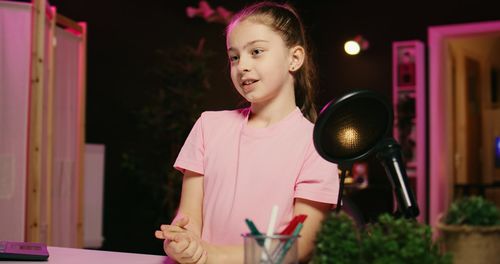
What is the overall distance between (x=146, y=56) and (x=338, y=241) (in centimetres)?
552

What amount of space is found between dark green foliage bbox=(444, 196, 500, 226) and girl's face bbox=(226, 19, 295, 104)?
630 millimetres

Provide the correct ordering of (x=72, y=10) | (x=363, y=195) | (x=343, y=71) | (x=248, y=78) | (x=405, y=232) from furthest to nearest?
(x=343, y=71)
(x=363, y=195)
(x=72, y=10)
(x=248, y=78)
(x=405, y=232)

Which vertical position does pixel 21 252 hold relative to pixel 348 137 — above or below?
below

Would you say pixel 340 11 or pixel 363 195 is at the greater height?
pixel 340 11

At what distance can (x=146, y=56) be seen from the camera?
20.3 feet

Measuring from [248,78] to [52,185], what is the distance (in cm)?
346

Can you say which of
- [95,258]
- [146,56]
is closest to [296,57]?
[95,258]

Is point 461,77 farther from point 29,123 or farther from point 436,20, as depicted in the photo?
point 29,123

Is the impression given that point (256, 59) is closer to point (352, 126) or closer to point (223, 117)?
point (223, 117)

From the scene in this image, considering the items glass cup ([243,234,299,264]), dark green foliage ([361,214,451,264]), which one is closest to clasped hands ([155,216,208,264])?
glass cup ([243,234,299,264])

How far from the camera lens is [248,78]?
1.39 metres

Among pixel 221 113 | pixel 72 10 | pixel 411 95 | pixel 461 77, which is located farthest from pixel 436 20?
pixel 221 113

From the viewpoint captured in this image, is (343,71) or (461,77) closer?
(343,71)

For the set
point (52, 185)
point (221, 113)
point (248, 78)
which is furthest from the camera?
point (52, 185)
